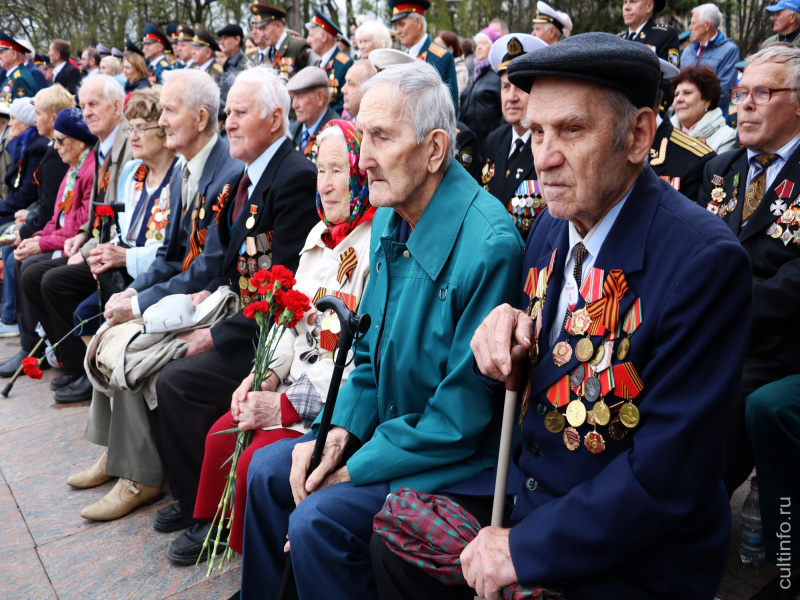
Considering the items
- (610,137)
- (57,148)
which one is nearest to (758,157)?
(610,137)

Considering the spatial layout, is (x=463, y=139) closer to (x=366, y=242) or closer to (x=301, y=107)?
(x=301, y=107)

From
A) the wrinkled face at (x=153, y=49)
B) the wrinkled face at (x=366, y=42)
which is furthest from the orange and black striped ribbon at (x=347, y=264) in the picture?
the wrinkled face at (x=153, y=49)

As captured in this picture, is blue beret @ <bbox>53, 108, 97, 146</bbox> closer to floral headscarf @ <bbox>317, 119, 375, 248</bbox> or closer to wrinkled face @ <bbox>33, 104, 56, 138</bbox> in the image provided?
wrinkled face @ <bbox>33, 104, 56, 138</bbox>

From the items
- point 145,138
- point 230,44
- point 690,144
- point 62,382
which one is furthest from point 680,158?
point 230,44

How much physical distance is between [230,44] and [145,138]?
731cm

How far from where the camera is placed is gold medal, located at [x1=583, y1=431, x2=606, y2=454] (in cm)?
174

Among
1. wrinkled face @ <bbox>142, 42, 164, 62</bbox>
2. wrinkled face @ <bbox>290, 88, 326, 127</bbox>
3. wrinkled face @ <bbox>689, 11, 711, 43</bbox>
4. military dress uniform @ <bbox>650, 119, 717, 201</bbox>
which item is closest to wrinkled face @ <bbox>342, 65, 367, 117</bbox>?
wrinkled face @ <bbox>290, 88, 326, 127</bbox>

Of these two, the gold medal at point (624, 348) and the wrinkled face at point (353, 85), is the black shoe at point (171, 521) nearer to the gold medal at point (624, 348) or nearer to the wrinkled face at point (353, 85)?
the gold medal at point (624, 348)

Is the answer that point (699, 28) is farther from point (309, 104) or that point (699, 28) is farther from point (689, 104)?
point (309, 104)

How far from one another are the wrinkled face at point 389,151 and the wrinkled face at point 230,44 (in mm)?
9795

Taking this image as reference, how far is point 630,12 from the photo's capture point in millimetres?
6613

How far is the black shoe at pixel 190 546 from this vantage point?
10.6 feet

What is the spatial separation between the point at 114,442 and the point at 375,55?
2.73 metres

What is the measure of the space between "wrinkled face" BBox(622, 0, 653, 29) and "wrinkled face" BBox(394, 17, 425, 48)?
2007mm
